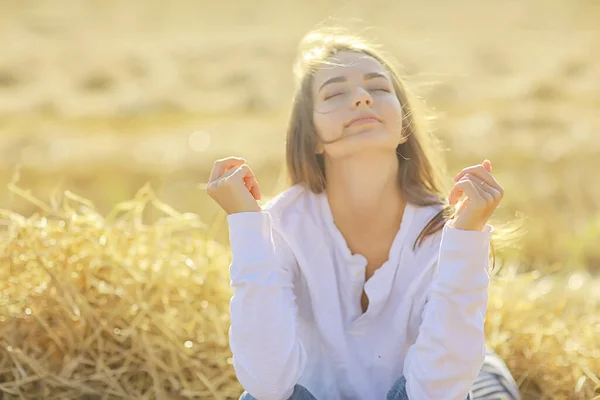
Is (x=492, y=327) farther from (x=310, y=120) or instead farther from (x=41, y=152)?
(x=41, y=152)

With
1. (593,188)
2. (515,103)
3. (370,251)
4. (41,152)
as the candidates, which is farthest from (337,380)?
(515,103)

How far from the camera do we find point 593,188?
194 inches

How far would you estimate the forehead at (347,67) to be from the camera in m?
1.94

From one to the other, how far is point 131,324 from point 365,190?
2.66 feet

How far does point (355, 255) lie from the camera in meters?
1.96

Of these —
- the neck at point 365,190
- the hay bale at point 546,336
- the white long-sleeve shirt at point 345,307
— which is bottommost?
the hay bale at point 546,336

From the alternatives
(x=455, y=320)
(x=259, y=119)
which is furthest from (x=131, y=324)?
(x=259, y=119)

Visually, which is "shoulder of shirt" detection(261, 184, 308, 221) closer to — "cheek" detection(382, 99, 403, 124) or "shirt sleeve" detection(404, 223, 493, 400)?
"cheek" detection(382, 99, 403, 124)

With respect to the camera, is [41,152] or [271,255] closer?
[271,255]

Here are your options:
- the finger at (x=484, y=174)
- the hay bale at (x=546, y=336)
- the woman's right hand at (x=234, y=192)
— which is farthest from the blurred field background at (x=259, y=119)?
the finger at (x=484, y=174)

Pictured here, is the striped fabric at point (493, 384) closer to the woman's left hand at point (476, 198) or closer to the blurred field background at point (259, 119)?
the blurred field background at point (259, 119)

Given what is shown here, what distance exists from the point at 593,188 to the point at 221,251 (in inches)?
108

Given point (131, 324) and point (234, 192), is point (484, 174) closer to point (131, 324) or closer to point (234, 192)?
point (234, 192)

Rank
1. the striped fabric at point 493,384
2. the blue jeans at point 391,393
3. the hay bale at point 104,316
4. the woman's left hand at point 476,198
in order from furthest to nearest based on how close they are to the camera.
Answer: the hay bale at point 104,316
the striped fabric at point 493,384
the blue jeans at point 391,393
the woman's left hand at point 476,198
